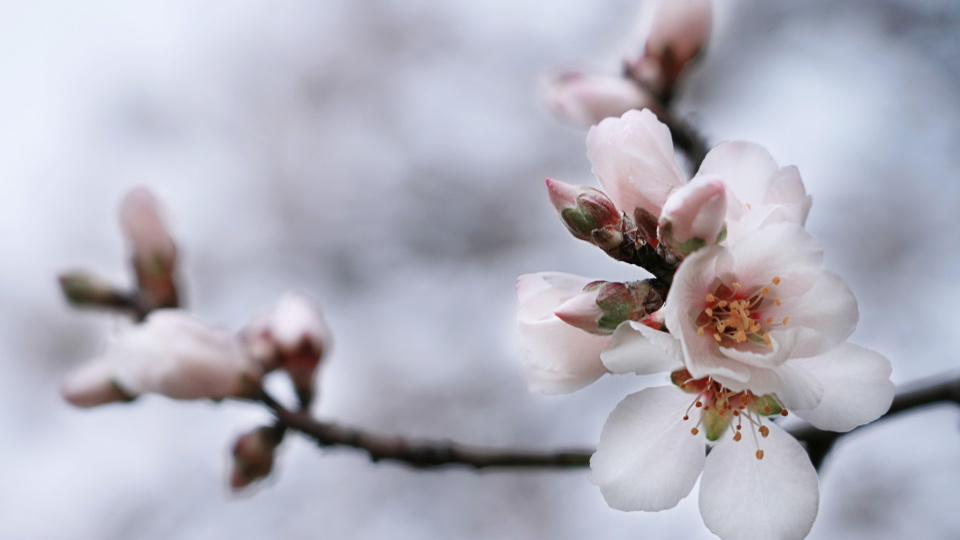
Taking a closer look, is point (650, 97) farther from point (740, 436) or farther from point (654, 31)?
point (740, 436)

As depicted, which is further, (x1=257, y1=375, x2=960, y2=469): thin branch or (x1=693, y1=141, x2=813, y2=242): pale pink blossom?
(x1=257, y1=375, x2=960, y2=469): thin branch

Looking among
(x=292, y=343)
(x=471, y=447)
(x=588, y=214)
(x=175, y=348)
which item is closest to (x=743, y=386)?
(x=588, y=214)

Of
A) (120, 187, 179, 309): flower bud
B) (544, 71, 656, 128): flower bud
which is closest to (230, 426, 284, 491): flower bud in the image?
(120, 187, 179, 309): flower bud

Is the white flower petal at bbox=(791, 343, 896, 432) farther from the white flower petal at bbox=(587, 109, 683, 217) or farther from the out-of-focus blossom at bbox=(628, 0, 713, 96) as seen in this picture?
the out-of-focus blossom at bbox=(628, 0, 713, 96)

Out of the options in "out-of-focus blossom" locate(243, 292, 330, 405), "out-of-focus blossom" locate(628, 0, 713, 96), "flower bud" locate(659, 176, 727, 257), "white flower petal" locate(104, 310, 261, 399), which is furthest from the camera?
"out-of-focus blossom" locate(243, 292, 330, 405)

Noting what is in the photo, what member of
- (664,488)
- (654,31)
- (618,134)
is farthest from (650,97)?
(664,488)

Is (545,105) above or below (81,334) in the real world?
above

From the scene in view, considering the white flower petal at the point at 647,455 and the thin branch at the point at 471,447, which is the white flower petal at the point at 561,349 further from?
the thin branch at the point at 471,447
